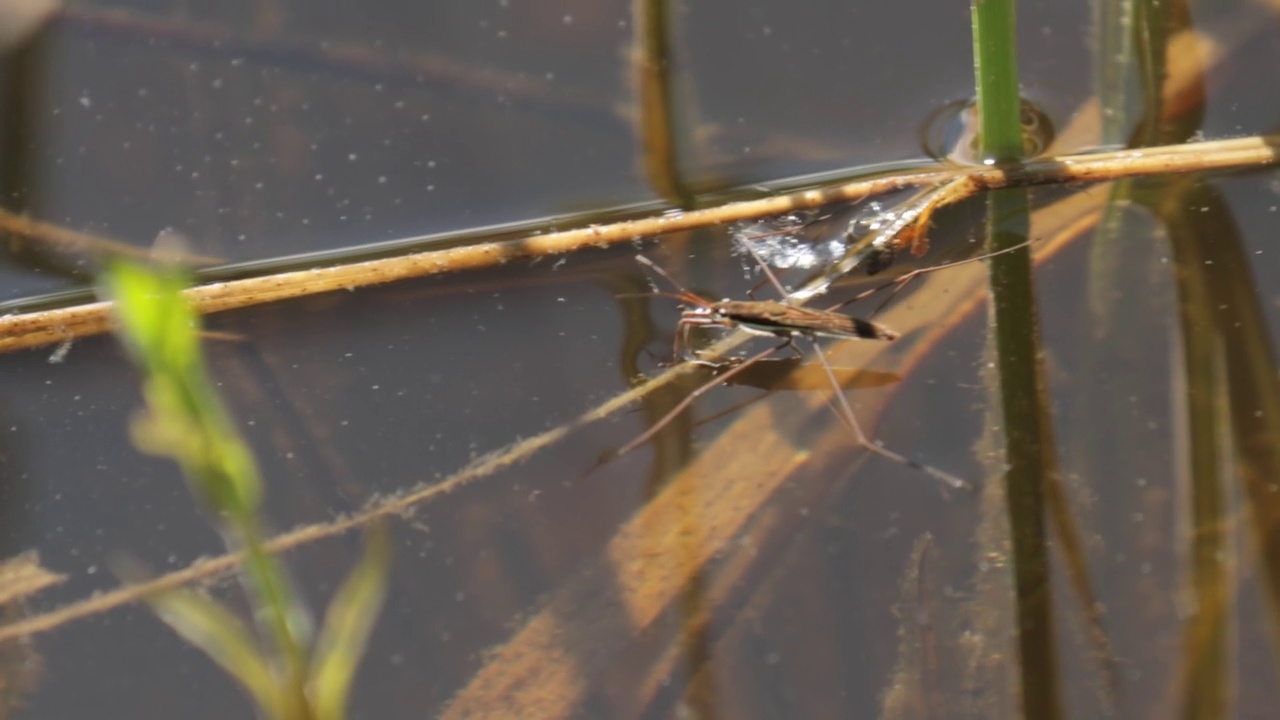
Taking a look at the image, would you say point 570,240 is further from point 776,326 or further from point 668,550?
point 668,550

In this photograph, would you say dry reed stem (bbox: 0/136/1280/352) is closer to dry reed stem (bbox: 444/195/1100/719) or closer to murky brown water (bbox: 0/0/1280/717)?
murky brown water (bbox: 0/0/1280/717)

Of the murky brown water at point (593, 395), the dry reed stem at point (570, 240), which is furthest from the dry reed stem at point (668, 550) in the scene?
the dry reed stem at point (570, 240)

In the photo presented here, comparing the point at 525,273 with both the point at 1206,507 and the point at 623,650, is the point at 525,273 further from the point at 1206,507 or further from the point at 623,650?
the point at 1206,507

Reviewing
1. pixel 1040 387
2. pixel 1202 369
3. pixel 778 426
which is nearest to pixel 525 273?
pixel 778 426

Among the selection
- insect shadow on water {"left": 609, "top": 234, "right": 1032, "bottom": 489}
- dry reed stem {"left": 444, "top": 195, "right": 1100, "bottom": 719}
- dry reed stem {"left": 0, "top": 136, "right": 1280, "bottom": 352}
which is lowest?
dry reed stem {"left": 444, "top": 195, "right": 1100, "bottom": 719}

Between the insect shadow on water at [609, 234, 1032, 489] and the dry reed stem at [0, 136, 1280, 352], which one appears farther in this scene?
the dry reed stem at [0, 136, 1280, 352]

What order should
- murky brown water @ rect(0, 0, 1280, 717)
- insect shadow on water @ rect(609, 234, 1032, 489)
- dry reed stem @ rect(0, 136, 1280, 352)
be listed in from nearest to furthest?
murky brown water @ rect(0, 0, 1280, 717) < insect shadow on water @ rect(609, 234, 1032, 489) < dry reed stem @ rect(0, 136, 1280, 352)

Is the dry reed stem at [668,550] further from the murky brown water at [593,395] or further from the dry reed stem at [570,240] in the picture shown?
the dry reed stem at [570,240]

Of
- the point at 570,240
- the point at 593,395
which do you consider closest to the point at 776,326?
the point at 593,395

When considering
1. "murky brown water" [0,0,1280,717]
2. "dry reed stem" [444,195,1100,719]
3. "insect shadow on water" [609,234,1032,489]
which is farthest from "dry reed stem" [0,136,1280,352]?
Result: "dry reed stem" [444,195,1100,719]
